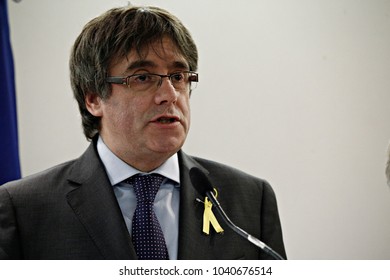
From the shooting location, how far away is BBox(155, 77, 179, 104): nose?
5.82ft

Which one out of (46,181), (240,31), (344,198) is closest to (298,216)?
(344,198)

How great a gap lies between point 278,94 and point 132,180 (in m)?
1.33

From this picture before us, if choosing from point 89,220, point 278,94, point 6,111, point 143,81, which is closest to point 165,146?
point 143,81

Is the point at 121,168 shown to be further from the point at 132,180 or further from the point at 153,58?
the point at 153,58

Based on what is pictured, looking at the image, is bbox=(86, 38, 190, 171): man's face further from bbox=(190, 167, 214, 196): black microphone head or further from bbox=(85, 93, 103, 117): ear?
bbox=(190, 167, 214, 196): black microphone head

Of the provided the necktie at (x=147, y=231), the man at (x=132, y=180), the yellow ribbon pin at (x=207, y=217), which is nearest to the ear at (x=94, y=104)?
the man at (x=132, y=180)

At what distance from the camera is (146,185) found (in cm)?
177

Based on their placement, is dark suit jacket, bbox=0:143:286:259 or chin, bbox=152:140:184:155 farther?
chin, bbox=152:140:184:155

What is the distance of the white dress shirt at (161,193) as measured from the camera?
1.73m

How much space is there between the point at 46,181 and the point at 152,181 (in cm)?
35

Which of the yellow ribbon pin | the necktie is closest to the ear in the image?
the necktie

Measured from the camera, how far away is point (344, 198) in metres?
2.75

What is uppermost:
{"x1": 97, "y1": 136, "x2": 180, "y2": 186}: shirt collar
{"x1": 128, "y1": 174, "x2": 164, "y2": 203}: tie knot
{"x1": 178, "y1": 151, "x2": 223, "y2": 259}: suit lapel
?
{"x1": 97, "y1": 136, "x2": 180, "y2": 186}: shirt collar
